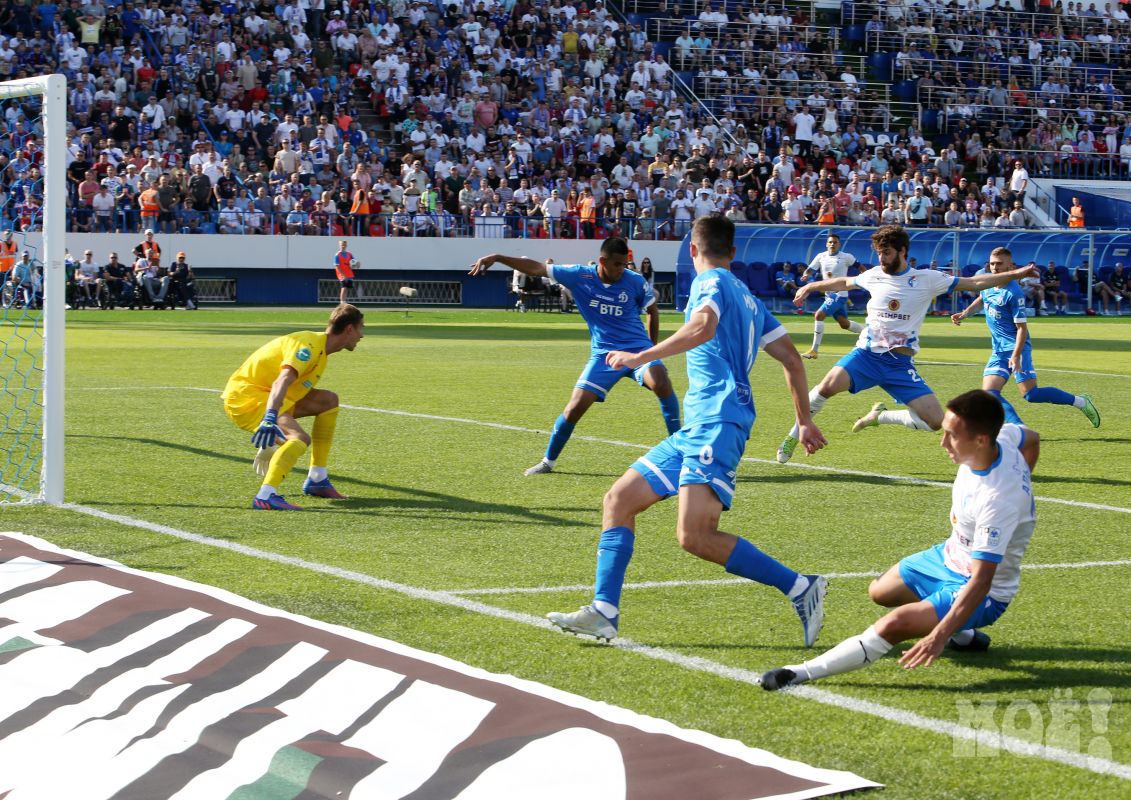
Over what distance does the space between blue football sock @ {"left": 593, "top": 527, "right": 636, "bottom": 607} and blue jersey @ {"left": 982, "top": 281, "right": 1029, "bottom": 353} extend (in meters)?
9.12

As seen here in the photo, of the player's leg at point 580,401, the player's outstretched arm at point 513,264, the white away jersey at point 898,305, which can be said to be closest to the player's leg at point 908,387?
the white away jersey at point 898,305

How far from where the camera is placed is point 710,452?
5.98 m

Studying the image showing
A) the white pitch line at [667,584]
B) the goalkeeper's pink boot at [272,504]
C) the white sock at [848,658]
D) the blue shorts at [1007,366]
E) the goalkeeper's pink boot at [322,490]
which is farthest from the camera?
the blue shorts at [1007,366]

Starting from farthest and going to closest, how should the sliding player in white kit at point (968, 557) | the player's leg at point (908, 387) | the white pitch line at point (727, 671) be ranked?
1. the player's leg at point (908, 387)
2. the sliding player in white kit at point (968, 557)
3. the white pitch line at point (727, 671)

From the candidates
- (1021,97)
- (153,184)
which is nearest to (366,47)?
(153,184)

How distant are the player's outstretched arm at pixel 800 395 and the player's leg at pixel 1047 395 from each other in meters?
8.78

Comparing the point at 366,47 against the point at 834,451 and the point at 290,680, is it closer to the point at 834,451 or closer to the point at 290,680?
the point at 834,451

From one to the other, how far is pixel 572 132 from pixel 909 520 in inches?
1389

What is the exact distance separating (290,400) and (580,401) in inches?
100.0

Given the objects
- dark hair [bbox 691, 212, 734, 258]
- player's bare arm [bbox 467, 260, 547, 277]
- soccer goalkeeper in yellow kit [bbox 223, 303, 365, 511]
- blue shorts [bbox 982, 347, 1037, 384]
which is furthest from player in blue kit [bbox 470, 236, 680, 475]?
dark hair [bbox 691, 212, 734, 258]

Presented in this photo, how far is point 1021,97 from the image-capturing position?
51062 millimetres

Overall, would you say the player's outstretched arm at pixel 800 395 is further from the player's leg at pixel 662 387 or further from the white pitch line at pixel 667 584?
the player's leg at pixel 662 387

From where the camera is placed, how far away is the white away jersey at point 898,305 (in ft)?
39.2

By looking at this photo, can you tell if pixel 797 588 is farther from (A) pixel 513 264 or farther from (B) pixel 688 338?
(A) pixel 513 264
